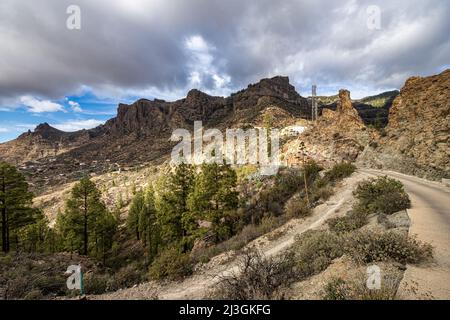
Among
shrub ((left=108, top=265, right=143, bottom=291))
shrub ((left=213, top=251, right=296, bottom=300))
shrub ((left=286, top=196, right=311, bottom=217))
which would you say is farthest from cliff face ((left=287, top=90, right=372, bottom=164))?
shrub ((left=213, top=251, right=296, bottom=300))

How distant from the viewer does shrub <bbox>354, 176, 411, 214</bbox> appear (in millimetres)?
10984

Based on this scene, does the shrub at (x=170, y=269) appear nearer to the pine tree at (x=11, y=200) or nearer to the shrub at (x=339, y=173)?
the shrub at (x=339, y=173)

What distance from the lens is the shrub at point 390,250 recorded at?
19.4ft

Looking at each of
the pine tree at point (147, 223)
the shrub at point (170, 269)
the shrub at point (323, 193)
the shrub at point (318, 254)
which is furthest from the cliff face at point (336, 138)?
the shrub at point (318, 254)

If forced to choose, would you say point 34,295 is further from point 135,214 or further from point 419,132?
point 135,214

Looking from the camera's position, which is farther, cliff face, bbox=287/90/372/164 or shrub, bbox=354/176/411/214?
cliff face, bbox=287/90/372/164

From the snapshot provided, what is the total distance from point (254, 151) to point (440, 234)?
4836cm

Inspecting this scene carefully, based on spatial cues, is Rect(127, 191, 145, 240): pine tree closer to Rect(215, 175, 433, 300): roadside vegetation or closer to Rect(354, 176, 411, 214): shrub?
Rect(354, 176, 411, 214): shrub

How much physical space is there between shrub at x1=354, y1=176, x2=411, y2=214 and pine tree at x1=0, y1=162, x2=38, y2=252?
27.1 metres

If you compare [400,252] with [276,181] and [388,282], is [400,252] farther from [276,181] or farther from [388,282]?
[276,181]

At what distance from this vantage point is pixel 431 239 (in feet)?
23.5

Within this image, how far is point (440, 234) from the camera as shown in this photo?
755 cm

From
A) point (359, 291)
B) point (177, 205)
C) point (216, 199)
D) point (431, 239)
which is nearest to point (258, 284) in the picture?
point (359, 291)
